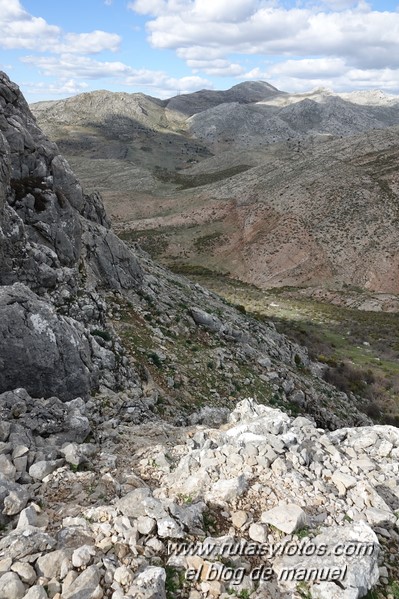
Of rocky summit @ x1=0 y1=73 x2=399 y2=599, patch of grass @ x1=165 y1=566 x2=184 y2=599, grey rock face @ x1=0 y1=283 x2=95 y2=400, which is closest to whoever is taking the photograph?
patch of grass @ x1=165 y1=566 x2=184 y2=599

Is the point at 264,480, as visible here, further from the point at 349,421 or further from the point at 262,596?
the point at 349,421

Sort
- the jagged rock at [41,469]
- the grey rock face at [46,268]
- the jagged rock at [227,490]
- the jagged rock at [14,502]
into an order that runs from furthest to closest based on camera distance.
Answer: the grey rock face at [46,268], the jagged rock at [41,469], the jagged rock at [227,490], the jagged rock at [14,502]

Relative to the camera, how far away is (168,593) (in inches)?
242

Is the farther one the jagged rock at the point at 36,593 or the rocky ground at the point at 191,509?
the rocky ground at the point at 191,509

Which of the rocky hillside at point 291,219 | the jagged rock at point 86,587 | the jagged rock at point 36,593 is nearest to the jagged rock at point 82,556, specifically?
the jagged rock at point 86,587

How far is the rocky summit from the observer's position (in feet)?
21.1

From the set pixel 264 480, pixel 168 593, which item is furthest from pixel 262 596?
pixel 264 480

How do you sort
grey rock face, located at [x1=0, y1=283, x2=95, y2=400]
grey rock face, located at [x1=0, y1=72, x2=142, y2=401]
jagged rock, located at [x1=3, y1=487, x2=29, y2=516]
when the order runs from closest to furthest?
jagged rock, located at [x1=3, y1=487, x2=29, y2=516] < grey rock face, located at [x1=0, y1=283, x2=95, y2=400] < grey rock face, located at [x1=0, y1=72, x2=142, y2=401]

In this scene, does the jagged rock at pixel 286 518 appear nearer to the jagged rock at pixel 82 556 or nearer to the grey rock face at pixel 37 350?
the jagged rock at pixel 82 556

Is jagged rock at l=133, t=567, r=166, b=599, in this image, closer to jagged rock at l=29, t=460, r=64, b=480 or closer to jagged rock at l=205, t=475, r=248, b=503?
jagged rock at l=205, t=475, r=248, b=503

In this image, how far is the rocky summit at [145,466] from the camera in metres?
6.43

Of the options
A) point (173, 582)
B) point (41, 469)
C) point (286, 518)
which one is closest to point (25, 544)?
point (41, 469)

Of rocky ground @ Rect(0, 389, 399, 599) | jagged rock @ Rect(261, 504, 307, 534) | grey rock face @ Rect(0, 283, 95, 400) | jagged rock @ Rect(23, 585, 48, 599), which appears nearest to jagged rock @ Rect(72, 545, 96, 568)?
rocky ground @ Rect(0, 389, 399, 599)

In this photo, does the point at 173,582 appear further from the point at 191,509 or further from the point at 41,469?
the point at 41,469
